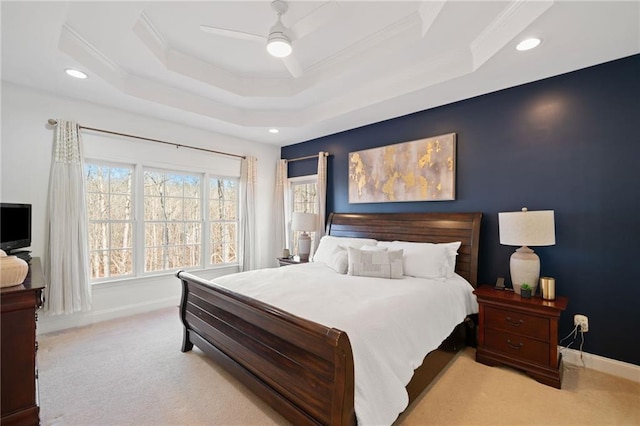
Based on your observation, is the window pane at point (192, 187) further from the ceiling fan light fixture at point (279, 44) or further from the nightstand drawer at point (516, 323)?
the nightstand drawer at point (516, 323)

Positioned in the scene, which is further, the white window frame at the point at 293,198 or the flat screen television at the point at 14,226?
the white window frame at the point at 293,198

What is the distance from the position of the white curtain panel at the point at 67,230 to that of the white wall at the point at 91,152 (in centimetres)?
12

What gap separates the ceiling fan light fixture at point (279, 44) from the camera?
199cm

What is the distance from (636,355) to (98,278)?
5.63 metres

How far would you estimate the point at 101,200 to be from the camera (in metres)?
3.74

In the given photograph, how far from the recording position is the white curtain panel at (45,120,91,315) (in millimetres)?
3148

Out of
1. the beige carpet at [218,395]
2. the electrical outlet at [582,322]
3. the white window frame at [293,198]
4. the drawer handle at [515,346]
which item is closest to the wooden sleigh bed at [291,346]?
the beige carpet at [218,395]

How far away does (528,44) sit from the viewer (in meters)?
2.26

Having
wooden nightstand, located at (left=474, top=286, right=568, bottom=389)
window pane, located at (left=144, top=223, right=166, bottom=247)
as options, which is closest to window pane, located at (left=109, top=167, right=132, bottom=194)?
window pane, located at (left=144, top=223, right=166, bottom=247)

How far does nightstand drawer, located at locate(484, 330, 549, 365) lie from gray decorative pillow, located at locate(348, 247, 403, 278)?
95 centimetres

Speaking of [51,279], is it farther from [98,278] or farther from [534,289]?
[534,289]

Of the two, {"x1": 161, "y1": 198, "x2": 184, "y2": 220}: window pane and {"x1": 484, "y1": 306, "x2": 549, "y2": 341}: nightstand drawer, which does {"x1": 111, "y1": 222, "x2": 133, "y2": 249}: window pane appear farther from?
{"x1": 484, "y1": 306, "x2": 549, "y2": 341}: nightstand drawer

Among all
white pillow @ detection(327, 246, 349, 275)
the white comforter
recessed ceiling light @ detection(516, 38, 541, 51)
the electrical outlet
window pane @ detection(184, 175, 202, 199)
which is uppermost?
recessed ceiling light @ detection(516, 38, 541, 51)

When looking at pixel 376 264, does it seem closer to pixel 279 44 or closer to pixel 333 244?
pixel 333 244
